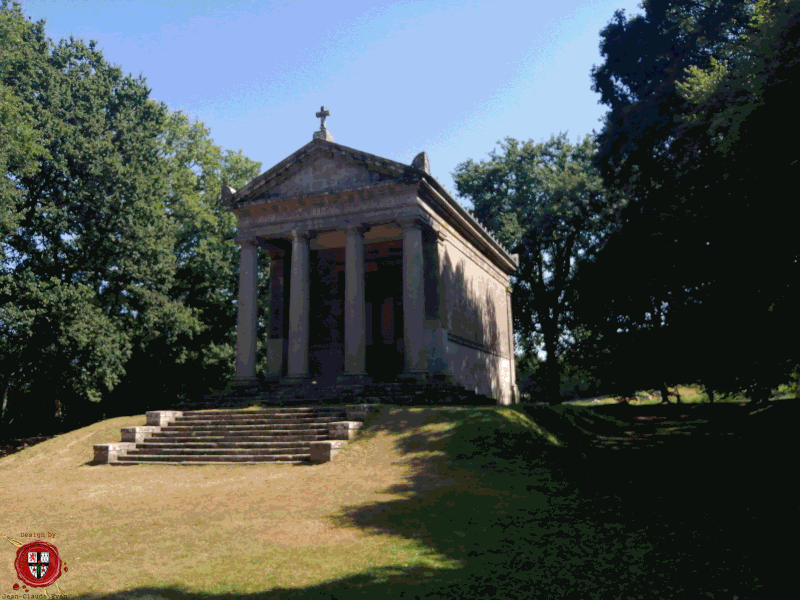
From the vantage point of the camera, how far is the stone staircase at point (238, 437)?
582 inches

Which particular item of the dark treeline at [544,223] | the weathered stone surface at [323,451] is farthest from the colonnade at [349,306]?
the dark treeline at [544,223]

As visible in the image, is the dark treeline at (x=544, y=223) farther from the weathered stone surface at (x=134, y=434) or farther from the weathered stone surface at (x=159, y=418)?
→ the weathered stone surface at (x=134, y=434)

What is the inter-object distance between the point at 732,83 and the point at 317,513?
15.5 meters

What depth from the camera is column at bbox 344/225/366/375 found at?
2095 centimetres

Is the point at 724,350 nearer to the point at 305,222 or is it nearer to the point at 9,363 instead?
the point at 305,222

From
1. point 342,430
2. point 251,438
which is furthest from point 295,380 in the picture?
point 342,430

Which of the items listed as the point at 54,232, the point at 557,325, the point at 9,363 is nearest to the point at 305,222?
the point at 54,232

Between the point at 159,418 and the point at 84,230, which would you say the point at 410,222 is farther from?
the point at 84,230

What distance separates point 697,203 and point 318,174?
13.4 meters

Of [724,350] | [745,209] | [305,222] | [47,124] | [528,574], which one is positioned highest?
[47,124]

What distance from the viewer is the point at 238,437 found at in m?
16.1

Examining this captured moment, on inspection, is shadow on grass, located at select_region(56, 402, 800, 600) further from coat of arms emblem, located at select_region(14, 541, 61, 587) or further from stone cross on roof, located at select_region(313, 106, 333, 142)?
stone cross on roof, located at select_region(313, 106, 333, 142)

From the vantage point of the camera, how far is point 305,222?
22.8 meters

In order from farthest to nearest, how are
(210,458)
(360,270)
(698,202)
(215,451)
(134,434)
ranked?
(360,270)
(698,202)
(134,434)
(215,451)
(210,458)
